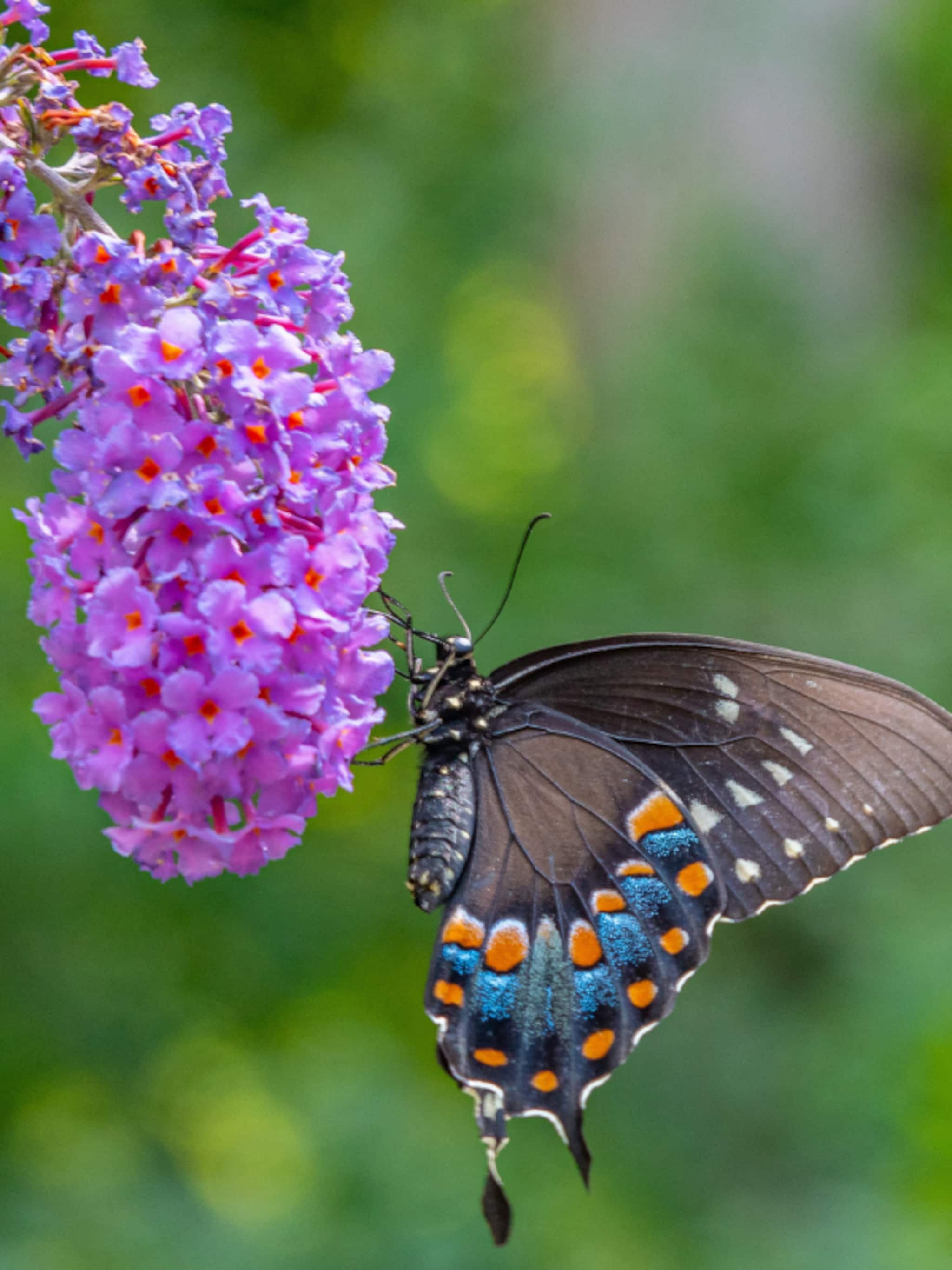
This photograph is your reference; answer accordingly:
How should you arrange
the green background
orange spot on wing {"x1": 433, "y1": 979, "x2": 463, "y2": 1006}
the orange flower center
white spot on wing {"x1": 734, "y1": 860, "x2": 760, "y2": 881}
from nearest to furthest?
the orange flower center, orange spot on wing {"x1": 433, "y1": 979, "x2": 463, "y2": 1006}, white spot on wing {"x1": 734, "y1": 860, "x2": 760, "y2": 881}, the green background

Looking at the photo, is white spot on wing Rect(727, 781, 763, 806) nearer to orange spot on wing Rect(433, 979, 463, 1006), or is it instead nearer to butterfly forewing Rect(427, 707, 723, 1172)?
butterfly forewing Rect(427, 707, 723, 1172)

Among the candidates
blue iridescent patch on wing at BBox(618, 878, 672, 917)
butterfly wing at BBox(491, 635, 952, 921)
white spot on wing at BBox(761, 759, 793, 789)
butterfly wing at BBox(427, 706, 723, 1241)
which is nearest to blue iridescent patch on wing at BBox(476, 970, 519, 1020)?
butterfly wing at BBox(427, 706, 723, 1241)

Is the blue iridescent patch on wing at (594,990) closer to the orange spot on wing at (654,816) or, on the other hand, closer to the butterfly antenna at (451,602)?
the orange spot on wing at (654,816)

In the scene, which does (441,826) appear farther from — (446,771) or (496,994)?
(496,994)

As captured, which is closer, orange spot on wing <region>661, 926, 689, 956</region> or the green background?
orange spot on wing <region>661, 926, 689, 956</region>

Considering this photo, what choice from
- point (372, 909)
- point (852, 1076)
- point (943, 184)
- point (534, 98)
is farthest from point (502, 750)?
point (943, 184)

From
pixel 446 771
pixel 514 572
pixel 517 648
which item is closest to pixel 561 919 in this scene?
pixel 446 771
